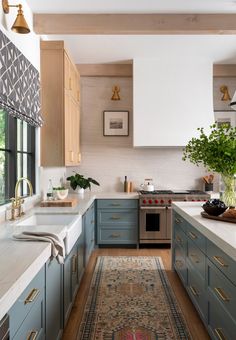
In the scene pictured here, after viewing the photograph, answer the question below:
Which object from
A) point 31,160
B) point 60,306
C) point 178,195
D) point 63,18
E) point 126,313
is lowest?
point 126,313

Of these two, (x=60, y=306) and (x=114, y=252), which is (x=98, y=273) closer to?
(x=114, y=252)

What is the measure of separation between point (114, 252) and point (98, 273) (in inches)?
35.2

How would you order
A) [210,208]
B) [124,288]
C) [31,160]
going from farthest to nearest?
1. [31,160]
2. [124,288]
3. [210,208]

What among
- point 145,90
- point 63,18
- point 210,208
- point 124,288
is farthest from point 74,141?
point 210,208

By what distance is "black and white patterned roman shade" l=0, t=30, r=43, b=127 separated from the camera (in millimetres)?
2283

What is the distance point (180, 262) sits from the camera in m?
3.25

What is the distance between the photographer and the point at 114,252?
14.9ft

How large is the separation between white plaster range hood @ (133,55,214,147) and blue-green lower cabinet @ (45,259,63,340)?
9.55 ft

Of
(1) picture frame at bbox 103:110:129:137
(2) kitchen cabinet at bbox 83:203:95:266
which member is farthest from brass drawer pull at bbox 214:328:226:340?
(1) picture frame at bbox 103:110:129:137

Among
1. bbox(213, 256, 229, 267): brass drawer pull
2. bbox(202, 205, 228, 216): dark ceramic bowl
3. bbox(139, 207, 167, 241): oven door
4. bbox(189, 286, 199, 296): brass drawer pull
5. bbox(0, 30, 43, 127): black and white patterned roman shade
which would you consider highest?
bbox(0, 30, 43, 127): black and white patterned roman shade

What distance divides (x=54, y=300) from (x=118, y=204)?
270 centimetres

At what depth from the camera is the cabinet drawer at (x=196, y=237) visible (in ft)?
7.67

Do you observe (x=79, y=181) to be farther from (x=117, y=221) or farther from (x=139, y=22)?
(x=139, y=22)

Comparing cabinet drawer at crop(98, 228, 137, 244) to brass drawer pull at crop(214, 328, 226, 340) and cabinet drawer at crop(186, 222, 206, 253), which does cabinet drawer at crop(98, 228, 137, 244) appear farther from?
brass drawer pull at crop(214, 328, 226, 340)
